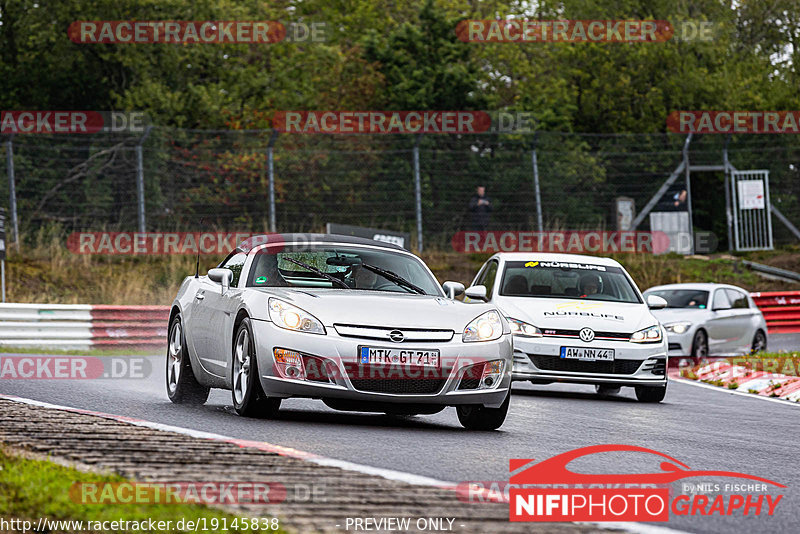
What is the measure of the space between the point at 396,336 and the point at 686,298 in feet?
44.8

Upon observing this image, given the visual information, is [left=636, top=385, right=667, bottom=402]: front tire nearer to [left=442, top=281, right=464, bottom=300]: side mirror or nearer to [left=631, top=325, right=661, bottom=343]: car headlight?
[left=631, top=325, right=661, bottom=343]: car headlight

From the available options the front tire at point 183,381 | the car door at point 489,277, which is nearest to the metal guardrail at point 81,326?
the car door at point 489,277

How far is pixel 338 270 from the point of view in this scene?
10594 millimetres

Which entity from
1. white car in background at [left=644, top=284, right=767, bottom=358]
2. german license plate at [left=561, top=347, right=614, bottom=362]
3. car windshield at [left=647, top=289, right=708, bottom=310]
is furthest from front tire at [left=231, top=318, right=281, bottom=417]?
car windshield at [left=647, top=289, right=708, bottom=310]

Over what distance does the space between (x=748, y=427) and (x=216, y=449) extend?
5750 mm

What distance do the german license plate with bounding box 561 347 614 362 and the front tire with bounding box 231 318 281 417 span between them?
4821 mm

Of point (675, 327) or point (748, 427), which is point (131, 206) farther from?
point (748, 427)

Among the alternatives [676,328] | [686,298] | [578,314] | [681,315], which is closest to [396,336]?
[578,314]

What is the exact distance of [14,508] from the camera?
5246 mm

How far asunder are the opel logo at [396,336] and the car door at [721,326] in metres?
12.5

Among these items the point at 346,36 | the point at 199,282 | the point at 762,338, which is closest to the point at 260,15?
the point at 346,36

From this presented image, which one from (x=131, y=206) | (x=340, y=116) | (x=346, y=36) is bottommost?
(x=131, y=206)

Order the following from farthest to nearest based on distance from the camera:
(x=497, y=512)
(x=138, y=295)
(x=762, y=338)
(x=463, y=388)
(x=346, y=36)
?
(x=346, y=36), (x=138, y=295), (x=762, y=338), (x=463, y=388), (x=497, y=512)

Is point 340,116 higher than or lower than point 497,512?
higher
